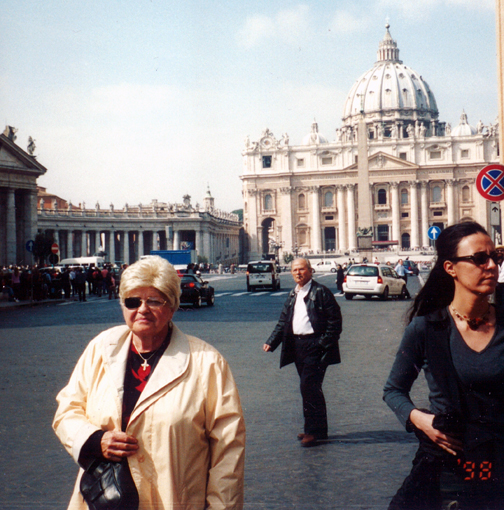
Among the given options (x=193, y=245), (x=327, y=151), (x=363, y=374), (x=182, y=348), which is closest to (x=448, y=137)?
(x=327, y=151)

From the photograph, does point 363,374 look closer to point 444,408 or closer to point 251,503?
point 251,503

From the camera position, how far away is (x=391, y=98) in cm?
12312

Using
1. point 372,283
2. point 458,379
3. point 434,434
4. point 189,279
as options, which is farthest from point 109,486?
point 372,283

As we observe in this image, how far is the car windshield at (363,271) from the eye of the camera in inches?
1008

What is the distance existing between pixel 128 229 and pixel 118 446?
8037 centimetres

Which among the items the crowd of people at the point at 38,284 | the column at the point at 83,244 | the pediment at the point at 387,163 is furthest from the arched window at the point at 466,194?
the crowd of people at the point at 38,284

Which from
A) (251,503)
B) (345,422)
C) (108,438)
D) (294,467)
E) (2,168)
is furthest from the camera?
(2,168)

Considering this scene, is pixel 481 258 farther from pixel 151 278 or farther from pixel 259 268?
pixel 259 268

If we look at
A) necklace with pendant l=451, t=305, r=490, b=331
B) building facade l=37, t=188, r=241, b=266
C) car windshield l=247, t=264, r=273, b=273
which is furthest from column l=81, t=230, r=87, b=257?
necklace with pendant l=451, t=305, r=490, b=331

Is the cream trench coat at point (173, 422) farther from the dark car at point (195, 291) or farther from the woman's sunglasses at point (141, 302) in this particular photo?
the dark car at point (195, 291)

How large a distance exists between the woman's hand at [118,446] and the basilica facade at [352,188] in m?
97.3

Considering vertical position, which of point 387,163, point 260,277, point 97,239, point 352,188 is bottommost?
point 260,277

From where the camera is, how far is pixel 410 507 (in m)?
2.76

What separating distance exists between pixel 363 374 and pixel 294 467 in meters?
4.06
